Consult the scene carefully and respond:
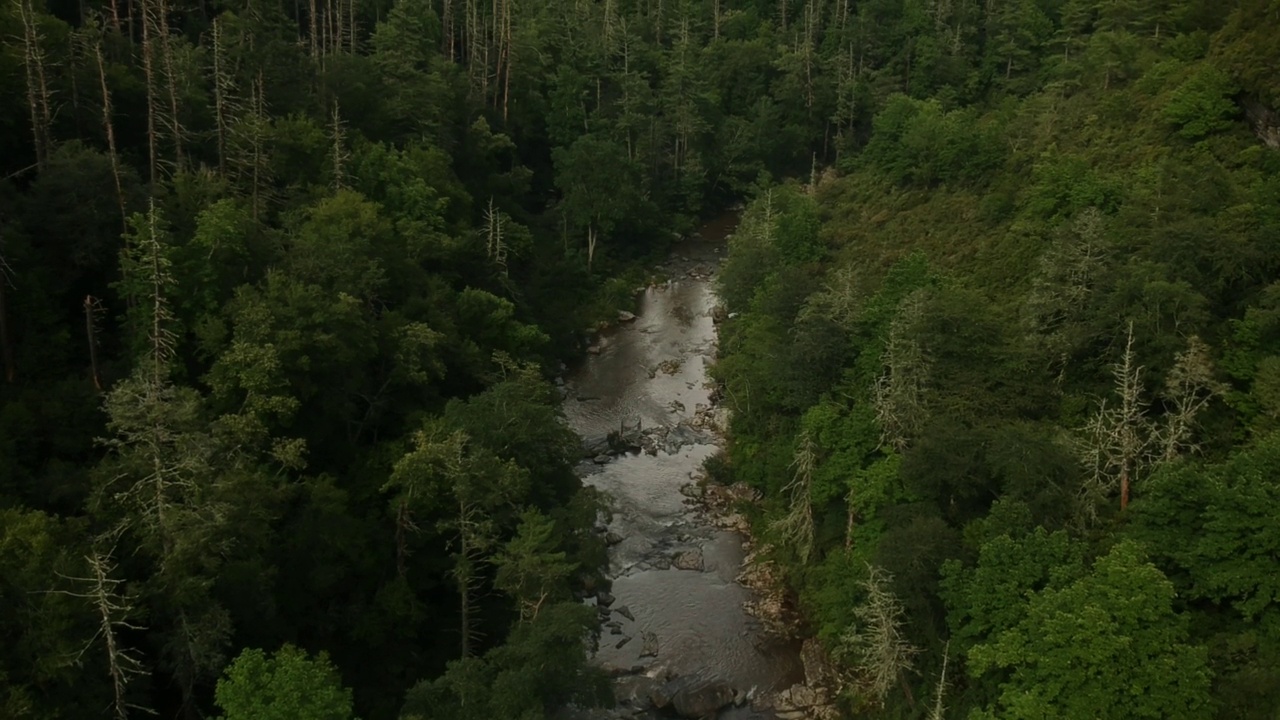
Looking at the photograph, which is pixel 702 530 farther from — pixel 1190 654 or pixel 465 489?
pixel 1190 654

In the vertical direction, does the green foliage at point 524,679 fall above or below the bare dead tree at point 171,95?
below

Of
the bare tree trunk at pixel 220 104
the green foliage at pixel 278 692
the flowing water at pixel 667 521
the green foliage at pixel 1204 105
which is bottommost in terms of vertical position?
the flowing water at pixel 667 521

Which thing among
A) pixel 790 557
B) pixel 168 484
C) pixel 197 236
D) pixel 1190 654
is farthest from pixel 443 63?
pixel 1190 654

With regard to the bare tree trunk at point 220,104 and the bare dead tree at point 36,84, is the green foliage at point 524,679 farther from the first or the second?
the bare tree trunk at point 220,104

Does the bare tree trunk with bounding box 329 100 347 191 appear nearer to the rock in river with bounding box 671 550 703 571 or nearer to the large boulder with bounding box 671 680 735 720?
the rock in river with bounding box 671 550 703 571

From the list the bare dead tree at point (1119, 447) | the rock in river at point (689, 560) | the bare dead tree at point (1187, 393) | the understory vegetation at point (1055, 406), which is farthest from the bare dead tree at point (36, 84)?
the bare dead tree at point (1187, 393)

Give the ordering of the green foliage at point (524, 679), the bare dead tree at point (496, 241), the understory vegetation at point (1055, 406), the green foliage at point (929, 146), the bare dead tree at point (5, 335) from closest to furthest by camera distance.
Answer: the understory vegetation at point (1055, 406)
the green foliage at point (524, 679)
the bare dead tree at point (5, 335)
the green foliage at point (929, 146)
the bare dead tree at point (496, 241)
